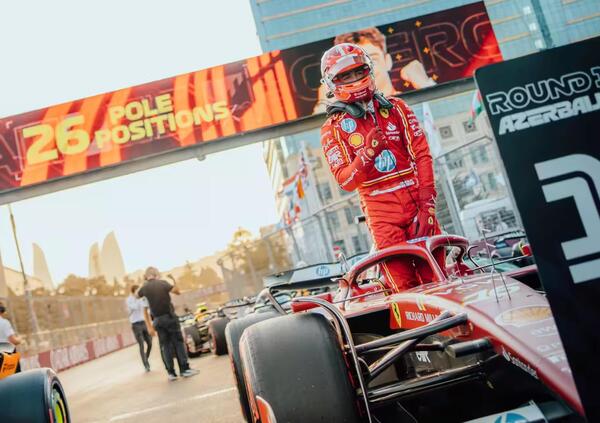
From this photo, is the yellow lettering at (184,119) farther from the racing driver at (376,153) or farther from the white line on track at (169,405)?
the racing driver at (376,153)

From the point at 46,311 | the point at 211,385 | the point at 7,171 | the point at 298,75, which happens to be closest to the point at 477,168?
the point at 298,75

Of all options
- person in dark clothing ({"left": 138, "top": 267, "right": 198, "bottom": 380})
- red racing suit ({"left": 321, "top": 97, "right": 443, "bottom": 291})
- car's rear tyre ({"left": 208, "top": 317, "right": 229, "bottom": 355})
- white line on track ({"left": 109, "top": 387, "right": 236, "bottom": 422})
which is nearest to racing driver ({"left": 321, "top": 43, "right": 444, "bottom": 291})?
red racing suit ({"left": 321, "top": 97, "right": 443, "bottom": 291})

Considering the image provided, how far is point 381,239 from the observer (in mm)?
3586

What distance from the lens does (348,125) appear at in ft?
12.6

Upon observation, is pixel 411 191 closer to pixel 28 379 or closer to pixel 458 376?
pixel 458 376

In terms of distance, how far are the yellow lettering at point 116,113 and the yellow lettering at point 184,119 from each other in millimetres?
1227

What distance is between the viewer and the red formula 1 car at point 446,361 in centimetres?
174

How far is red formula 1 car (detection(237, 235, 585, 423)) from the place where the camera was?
5.70ft

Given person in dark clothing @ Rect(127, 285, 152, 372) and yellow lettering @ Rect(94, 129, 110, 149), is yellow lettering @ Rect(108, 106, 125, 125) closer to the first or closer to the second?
yellow lettering @ Rect(94, 129, 110, 149)

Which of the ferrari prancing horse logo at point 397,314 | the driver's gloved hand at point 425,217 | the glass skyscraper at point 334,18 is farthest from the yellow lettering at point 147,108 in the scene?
the glass skyscraper at point 334,18

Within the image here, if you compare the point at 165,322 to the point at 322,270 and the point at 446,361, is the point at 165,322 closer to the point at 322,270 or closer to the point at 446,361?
the point at 322,270

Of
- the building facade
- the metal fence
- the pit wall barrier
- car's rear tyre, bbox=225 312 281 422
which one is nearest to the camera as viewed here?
car's rear tyre, bbox=225 312 281 422

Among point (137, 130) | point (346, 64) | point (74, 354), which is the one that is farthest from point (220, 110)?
point (74, 354)

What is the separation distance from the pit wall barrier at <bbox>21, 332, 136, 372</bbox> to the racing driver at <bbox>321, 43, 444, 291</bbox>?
14.9m
